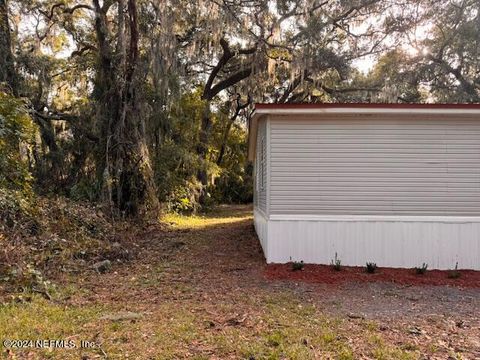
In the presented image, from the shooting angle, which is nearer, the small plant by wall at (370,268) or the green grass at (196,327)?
the green grass at (196,327)

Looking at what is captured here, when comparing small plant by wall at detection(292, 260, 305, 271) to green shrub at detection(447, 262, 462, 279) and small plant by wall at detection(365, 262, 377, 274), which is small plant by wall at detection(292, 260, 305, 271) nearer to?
small plant by wall at detection(365, 262, 377, 274)

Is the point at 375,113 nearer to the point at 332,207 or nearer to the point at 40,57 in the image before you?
→ the point at 332,207

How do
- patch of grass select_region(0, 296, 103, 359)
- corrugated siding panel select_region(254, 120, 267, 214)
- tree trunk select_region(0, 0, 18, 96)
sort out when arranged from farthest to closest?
tree trunk select_region(0, 0, 18, 96), corrugated siding panel select_region(254, 120, 267, 214), patch of grass select_region(0, 296, 103, 359)

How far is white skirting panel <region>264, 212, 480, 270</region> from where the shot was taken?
7199 mm

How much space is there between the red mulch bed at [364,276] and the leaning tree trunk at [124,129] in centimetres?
573

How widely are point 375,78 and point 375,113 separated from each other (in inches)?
509

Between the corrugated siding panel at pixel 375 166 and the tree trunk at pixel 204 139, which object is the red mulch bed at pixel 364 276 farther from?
the tree trunk at pixel 204 139

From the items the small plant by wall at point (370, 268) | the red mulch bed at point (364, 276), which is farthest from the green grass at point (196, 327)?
the small plant by wall at point (370, 268)

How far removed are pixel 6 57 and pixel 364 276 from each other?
11209 millimetres

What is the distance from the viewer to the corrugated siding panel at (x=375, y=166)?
7.26 metres

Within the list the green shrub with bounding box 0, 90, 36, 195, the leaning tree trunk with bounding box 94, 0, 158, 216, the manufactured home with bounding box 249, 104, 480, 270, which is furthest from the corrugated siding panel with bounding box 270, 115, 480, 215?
the leaning tree trunk with bounding box 94, 0, 158, 216

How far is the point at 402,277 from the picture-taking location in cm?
672

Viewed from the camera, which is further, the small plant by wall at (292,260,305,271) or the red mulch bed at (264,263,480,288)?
the small plant by wall at (292,260,305,271)

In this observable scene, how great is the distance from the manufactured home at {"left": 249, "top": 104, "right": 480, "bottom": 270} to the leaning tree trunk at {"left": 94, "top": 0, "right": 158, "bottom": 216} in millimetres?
5408
